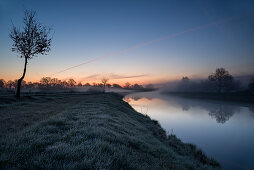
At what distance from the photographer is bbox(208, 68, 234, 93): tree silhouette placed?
74.5 meters

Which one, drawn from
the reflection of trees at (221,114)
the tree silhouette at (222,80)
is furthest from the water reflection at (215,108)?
the tree silhouette at (222,80)

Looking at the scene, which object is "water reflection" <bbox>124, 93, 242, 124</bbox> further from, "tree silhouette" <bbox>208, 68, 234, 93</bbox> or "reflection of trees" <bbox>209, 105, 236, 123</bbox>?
"tree silhouette" <bbox>208, 68, 234, 93</bbox>

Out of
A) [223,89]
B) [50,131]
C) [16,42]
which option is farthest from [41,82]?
[223,89]

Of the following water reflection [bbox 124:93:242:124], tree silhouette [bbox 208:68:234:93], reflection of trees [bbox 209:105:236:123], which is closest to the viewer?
reflection of trees [bbox 209:105:236:123]

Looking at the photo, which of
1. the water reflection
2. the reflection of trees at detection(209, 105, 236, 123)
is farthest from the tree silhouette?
the reflection of trees at detection(209, 105, 236, 123)

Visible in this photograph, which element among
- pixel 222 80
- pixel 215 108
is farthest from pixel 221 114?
pixel 222 80

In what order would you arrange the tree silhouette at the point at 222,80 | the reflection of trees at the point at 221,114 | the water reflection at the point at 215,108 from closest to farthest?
the reflection of trees at the point at 221,114, the water reflection at the point at 215,108, the tree silhouette at the point at 222,80

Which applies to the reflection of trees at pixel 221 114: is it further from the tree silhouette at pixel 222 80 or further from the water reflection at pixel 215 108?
the tree silhouette at pixel 222 80

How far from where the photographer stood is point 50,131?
602 cm

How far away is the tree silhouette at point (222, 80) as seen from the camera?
74500 millimetres

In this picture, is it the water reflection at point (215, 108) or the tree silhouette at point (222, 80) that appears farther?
the tree silhouette at point (222, 80)

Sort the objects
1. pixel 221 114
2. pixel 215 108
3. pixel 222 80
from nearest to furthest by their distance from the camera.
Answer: pixel 221 114
pixel 215 108
pixel 222 80

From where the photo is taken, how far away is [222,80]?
7575 cm

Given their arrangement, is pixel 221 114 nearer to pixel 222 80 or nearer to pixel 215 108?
pixel 215 108
